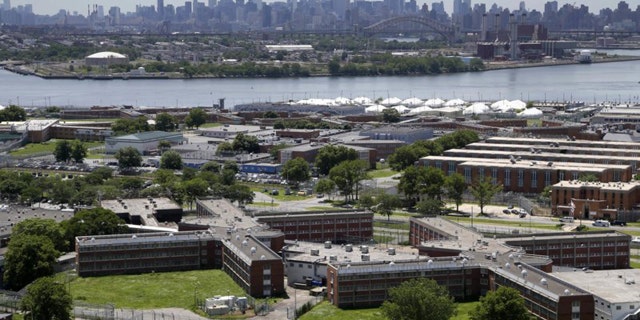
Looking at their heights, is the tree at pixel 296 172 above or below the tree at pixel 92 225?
below

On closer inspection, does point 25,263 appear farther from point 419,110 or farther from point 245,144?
point 419,110

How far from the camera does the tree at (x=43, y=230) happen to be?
9539 millimetres

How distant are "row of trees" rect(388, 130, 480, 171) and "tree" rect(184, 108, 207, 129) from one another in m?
5.94

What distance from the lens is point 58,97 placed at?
1187 inches

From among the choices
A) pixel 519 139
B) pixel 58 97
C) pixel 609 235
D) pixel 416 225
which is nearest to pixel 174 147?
pixel 519 139

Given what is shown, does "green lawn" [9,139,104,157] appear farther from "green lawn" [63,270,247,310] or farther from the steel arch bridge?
the steel arch bridge

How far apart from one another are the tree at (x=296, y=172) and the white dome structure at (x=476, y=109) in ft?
29.9

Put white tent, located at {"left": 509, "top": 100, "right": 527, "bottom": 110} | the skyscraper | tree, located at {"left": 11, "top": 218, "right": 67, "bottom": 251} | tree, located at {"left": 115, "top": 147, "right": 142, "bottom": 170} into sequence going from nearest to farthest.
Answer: tree, located at {"left": 11, "top": 218, "right": 67, "bottom": 251} → tree, located at {"left": 115, "top": 147, "right": 142, "bottom": 170} → white tent, located at {"left": 509, "top": 100, "right": 527, "bottom": 110} → the skyscraper

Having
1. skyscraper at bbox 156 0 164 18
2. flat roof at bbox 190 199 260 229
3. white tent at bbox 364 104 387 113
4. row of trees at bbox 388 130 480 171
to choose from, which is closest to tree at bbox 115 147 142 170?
row of trees at bbox 388 130 480 171

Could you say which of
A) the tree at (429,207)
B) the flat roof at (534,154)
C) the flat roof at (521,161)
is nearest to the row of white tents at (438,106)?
the flat roof at (534,154)

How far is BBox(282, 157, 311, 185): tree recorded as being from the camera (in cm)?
1444

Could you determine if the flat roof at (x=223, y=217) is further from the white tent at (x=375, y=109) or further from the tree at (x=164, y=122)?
the white tent at (x=375, y=109)

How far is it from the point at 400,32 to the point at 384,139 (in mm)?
40573

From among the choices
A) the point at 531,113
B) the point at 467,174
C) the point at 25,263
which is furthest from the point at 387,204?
the point at 531,113
